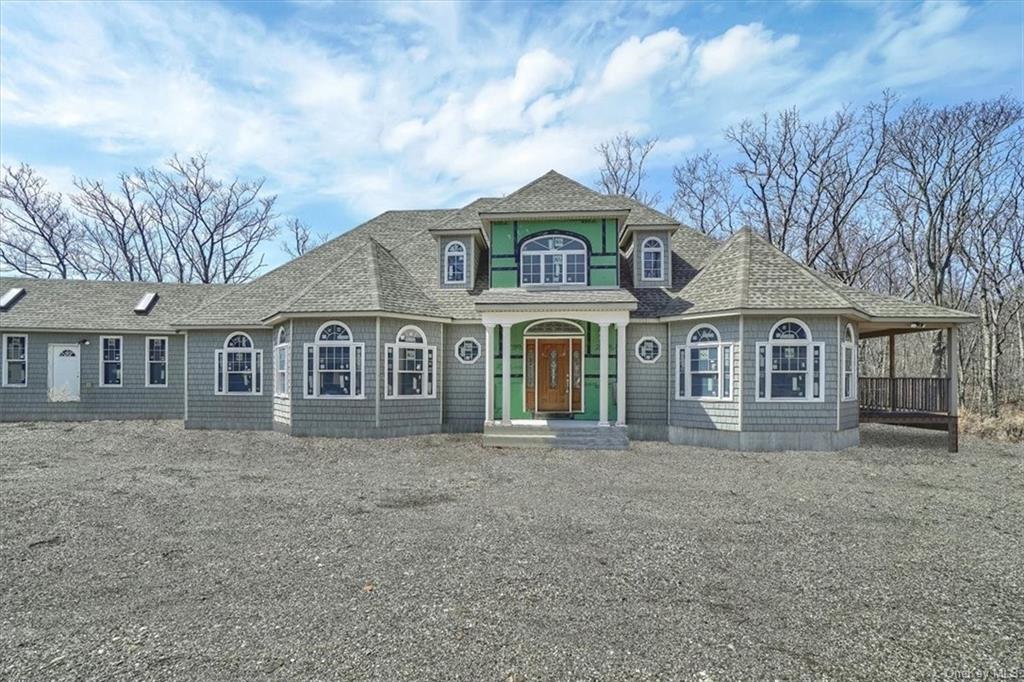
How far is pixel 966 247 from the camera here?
2420 cm

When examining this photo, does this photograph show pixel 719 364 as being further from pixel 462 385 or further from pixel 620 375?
pixel 462 385

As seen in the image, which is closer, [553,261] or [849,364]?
[849,364]

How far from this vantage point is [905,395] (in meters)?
13.8

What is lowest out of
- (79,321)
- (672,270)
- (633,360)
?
(633,360)

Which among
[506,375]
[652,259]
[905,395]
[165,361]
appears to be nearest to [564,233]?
[652,259]

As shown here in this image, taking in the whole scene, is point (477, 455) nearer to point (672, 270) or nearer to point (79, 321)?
point (672, 270)

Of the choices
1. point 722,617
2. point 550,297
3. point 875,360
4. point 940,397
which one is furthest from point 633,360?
point 875,360

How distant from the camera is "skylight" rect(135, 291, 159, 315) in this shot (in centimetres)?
1789

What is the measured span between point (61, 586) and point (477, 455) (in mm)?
7483

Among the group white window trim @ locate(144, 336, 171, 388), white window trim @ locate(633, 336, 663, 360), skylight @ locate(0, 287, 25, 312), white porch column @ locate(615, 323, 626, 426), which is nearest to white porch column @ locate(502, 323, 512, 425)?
white porch column @ locate(615, 323, 626, 426)

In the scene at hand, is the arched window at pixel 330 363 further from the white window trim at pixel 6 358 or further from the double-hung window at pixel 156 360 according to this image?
the white window trim at pixel 6 358

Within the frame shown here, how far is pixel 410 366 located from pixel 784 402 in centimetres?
914

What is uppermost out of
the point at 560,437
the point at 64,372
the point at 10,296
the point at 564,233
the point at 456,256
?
the point at 564,233

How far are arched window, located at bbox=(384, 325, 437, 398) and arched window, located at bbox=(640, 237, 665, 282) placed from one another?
6371 mm
